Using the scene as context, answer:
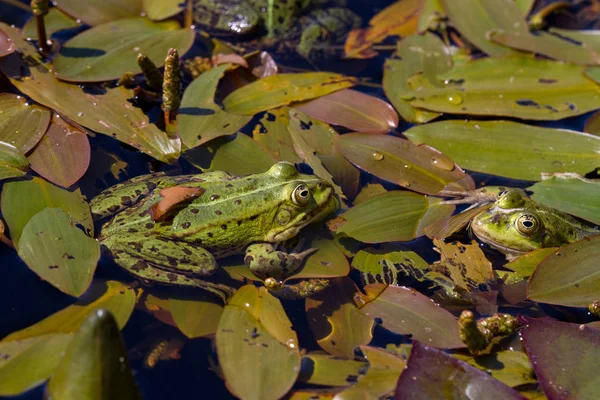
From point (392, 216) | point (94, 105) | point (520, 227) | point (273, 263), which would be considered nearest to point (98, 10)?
point (94, 105)

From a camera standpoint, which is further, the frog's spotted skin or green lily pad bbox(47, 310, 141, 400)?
the frog's spotted skin

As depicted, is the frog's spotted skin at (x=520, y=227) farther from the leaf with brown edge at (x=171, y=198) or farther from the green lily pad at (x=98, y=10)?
the green lily pad at (x=98, y=10)

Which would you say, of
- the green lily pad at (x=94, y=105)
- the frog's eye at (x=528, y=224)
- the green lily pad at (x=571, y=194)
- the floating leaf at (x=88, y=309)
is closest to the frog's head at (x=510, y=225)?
the frog's eye at (x=528, y=224)

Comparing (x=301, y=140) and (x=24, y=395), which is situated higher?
(x=301, y=140)

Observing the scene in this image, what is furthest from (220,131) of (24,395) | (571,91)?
(571,91)

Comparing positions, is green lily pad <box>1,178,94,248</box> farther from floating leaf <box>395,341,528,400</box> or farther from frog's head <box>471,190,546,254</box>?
frog's head <box>471,190,546,254</box>

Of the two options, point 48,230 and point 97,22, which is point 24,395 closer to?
point 48,230

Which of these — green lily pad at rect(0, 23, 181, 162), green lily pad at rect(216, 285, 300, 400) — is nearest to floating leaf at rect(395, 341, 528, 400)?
green lily pad at rect(216, 285, 300, 400)

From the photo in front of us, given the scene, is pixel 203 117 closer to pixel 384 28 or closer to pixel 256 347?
pixel 256 347
